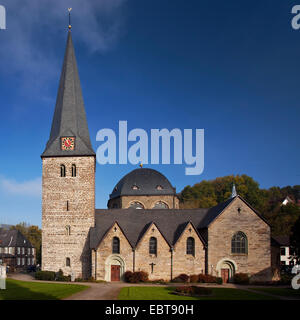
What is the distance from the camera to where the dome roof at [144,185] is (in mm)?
60031

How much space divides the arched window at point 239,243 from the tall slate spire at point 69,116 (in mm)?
19863

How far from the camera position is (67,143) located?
45.8m

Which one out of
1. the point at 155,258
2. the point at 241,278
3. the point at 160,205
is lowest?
the point at 241,278

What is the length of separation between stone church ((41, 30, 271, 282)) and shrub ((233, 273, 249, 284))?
83cm

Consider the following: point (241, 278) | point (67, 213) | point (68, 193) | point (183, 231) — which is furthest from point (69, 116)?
point (241, 278)

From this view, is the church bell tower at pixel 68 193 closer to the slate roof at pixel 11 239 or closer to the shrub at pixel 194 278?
the shrub at pixel 194 278

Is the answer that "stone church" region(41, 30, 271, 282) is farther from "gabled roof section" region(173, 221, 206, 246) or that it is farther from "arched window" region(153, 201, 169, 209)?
"arched window" region(153, 201, 169, 209)

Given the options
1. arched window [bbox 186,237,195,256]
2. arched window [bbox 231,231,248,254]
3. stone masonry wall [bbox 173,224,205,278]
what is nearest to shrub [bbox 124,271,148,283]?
stone masonry wall [bbox 173,224,205,278]

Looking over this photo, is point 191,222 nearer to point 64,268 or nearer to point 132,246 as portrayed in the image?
point 132,246

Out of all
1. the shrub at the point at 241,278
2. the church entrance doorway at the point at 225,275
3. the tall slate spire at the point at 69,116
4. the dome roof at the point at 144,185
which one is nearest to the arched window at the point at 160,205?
the dome roof at the point at 144,185

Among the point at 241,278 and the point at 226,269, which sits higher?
the point at 226,269

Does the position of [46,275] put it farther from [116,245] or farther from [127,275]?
[127,275]

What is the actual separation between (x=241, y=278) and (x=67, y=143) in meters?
26.1
